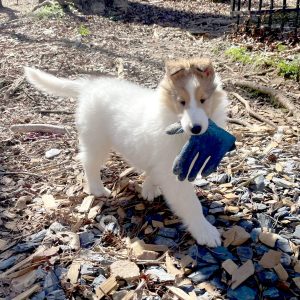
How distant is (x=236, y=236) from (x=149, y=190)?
32.8 inches

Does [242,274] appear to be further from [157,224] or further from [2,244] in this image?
[2,244]

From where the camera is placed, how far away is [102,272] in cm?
304

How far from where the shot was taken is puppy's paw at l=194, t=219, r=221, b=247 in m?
3.17

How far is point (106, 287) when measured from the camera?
289 cm

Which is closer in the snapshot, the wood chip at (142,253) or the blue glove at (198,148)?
the blue glove at (198,148)

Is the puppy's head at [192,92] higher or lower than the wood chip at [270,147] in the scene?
higher

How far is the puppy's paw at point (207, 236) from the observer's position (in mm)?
3173

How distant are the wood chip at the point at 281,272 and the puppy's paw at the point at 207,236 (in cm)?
41

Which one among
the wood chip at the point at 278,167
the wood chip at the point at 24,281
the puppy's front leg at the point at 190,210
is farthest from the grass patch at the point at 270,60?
the wood chip at the point at 24,281

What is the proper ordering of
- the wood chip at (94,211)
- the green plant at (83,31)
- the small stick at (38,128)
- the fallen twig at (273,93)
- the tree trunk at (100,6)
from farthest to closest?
the tree trunk at (100,6), the green plant at (83,31), the fallen twig at (273,93), the small stick at (38,128), the wood chip at (94,211)

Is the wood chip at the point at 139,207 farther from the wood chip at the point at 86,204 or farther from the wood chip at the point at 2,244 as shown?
the wood chip at the point at 2,244

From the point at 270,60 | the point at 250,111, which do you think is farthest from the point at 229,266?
the point at 270,60

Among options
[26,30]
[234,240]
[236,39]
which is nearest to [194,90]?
[234,240]

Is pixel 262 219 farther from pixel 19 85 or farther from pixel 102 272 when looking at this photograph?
pixel 19 85
